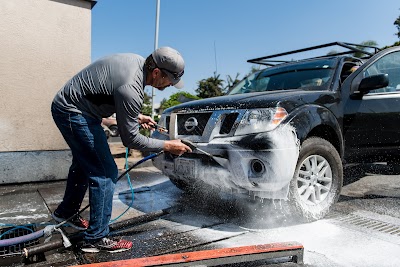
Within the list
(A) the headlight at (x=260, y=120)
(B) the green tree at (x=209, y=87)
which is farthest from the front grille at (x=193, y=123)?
(B) the green tree at (x=209, y=87)

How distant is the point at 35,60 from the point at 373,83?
481 centimetres

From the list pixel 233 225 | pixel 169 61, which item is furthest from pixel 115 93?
pixel 233 225

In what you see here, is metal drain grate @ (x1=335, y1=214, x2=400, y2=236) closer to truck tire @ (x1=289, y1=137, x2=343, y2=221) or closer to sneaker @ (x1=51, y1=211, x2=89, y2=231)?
truck tire @ (x1=289, y1=137, x2=343, y2=221)

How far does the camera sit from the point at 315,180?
3377mm

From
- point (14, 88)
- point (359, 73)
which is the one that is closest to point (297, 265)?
point (359, 73)

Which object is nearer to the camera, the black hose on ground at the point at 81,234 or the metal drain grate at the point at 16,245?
the black hose on ground at the point at 81,234

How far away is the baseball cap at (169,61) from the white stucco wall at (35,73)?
3.59 m

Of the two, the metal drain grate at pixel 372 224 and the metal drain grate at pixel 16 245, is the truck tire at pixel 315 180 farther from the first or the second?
the metal drain grate at pixel 16 245

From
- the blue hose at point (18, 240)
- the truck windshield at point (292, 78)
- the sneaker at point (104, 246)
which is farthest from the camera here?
the truck windshield at point (292, 78)

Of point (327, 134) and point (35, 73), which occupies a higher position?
point (35, 73)

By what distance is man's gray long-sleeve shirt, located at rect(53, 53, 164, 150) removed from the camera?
2465 millimetres

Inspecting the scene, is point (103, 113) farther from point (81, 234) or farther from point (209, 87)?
point (209, 87)

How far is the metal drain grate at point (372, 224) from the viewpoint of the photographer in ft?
10.4

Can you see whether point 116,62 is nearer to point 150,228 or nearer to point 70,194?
point 70,194
